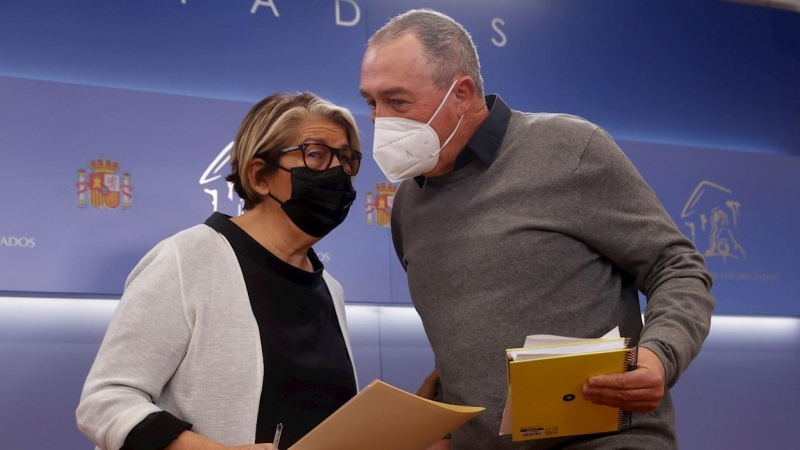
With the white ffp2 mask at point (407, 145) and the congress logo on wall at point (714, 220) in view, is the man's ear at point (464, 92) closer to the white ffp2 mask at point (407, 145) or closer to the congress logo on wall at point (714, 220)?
the white ffp2 mask at point (407, 145)

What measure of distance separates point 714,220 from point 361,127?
5.93 feet

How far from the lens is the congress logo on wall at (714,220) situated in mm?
4301

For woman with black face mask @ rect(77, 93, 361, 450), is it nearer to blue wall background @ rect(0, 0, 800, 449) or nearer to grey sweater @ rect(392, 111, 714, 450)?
grey sweater @ rect(392, 111, 714, 450)

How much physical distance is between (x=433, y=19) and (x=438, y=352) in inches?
29.7

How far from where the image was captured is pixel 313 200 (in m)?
2.14

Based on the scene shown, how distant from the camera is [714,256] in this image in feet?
14.1

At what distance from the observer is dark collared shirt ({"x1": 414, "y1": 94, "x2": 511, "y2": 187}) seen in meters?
2.02

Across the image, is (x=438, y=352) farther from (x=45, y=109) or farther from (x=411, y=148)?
(x=45, y=109)

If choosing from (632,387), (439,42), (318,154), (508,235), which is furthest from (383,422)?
(439,42)

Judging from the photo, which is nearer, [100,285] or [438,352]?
[438,352]

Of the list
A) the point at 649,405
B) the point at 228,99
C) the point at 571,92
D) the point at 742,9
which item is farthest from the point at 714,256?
the point at 649,405

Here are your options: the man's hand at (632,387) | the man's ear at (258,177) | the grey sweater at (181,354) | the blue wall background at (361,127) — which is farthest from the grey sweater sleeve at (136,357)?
the blue wall background at (361,127)

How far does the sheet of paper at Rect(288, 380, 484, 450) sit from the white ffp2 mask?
606mm

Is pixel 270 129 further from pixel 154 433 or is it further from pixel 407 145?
pixel 154 433
